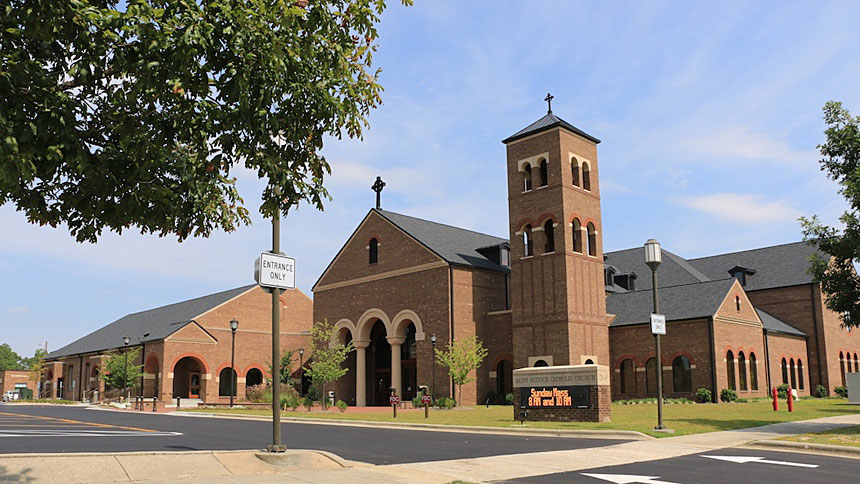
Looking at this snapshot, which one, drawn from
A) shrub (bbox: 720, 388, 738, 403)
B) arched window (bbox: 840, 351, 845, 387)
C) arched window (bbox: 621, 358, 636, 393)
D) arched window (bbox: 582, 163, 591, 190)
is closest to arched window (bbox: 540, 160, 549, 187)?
arched window (bbox: 582, 163, 591, 190)

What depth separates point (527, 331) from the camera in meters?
38.2

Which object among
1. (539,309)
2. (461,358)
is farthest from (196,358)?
(539,309)

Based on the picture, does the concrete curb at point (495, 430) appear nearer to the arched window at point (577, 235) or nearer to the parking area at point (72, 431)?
the parking area at point (72, 431)

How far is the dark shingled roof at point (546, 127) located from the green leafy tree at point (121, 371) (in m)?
33.1

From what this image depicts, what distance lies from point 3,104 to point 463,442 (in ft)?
43.4

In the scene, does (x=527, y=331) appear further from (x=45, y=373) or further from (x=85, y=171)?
(x=45, y=373)

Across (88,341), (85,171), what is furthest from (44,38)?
(88,341)

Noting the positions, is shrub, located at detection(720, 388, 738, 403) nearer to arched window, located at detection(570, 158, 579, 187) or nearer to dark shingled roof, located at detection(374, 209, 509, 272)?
arched window, located at detection(570, 158, 579, 187)

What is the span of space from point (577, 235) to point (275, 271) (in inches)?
1170

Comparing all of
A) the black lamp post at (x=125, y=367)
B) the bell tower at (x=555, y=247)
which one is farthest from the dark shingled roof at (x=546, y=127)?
the black lamp post at (x=125, y=367)

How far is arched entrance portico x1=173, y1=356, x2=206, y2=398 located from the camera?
56.2 m

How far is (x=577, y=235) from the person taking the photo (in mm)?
38906

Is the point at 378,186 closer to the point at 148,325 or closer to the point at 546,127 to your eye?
the point at 546,127

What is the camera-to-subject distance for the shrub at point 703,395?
36584mm
